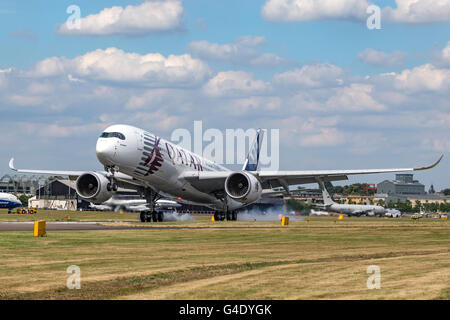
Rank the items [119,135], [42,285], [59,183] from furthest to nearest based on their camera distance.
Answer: [59,183], [119,135], [42,285]

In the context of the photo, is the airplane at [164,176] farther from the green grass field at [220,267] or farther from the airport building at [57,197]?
the airport building at [57,197]

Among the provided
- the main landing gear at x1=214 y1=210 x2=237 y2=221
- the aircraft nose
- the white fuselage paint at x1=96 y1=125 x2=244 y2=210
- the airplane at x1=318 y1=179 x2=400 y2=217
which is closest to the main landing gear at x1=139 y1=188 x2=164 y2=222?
the white fuselage paint at x1=96 y1=125 x2=244 y2=210

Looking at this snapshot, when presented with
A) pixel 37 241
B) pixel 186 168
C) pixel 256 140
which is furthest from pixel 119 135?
pixel 256 140

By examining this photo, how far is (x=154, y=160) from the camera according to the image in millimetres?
55562

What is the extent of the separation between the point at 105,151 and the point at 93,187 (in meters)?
9.41

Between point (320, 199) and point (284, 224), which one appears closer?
point (284, 224)

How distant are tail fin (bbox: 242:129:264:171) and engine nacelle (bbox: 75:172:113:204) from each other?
26.3 metres

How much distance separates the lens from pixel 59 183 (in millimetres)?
193000

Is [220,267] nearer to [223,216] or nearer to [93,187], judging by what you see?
[93,187]

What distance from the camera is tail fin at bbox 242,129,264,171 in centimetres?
8181

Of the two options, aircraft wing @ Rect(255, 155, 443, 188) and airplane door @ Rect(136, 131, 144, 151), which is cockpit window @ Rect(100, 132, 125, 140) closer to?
airplane door @ Rect(136, 131, 144, 151)

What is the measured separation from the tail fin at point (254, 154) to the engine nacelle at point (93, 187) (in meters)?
26.3
